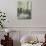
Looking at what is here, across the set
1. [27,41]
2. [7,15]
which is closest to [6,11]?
[7,15]

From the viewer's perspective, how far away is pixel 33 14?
3.18 metres

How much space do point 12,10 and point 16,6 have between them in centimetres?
13

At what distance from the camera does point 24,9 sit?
10.4ft

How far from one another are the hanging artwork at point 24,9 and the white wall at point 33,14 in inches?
2.8

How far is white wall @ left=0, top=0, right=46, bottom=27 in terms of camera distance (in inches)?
125

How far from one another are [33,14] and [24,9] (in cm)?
24

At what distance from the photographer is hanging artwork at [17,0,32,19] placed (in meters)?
3.17

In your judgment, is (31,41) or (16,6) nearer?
(31,41)

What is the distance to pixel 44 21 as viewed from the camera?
318 cm

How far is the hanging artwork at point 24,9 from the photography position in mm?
3168

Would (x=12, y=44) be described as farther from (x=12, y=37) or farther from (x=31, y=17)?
(x=31, y=17)

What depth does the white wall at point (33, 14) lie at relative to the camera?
3.16 m

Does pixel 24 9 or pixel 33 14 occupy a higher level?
pixel 24 9

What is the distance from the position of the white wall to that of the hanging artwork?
7 cm
